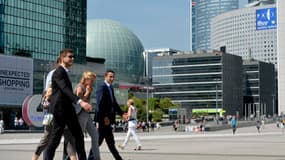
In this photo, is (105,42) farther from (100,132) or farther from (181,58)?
(100,132)

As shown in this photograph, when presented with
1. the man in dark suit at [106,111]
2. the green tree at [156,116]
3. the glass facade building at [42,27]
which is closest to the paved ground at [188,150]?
the man in dark suit at [106,111]

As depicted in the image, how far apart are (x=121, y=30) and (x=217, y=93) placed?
40.6 metres

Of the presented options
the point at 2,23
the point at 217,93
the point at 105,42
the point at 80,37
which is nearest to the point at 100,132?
the point at 2,23

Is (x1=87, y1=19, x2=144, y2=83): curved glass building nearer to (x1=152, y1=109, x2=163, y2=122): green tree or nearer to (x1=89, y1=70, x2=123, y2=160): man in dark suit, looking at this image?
(x1=152, y1=109, x2=163, y2=122): green tree

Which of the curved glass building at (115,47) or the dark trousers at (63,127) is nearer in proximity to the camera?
the dark trousers at (63,127)

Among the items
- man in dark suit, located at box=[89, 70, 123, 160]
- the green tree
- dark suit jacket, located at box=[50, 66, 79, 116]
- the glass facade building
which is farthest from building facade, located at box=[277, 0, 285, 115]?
dark suit jacket, located at box=[50, 66, 79, 116]

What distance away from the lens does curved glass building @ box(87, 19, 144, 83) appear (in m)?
165

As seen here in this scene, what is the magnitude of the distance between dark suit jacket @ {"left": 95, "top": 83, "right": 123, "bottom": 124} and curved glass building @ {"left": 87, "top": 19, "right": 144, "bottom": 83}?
150435mm

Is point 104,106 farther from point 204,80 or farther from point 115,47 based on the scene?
point 204,80

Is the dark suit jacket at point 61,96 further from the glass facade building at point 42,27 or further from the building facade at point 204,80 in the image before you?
the building facade at point 204,80

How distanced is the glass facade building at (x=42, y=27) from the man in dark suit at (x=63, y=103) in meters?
86.8

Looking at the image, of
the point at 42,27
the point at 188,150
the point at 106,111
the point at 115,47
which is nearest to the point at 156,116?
the point at 42,27

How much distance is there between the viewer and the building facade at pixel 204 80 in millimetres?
189500

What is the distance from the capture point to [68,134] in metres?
9.91
